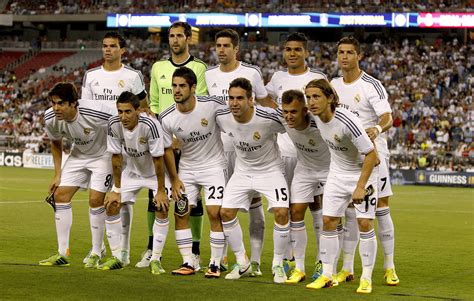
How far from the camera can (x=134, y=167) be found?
1152cm

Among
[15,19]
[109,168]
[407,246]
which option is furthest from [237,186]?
[15,19]

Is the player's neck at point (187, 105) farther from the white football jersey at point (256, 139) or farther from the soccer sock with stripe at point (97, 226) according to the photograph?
the soccer sock with stripe at point (97, 226)

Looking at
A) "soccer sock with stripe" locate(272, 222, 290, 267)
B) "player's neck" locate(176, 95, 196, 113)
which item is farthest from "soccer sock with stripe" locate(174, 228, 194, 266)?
"player's neck" locate(176, 95, 196, 113)

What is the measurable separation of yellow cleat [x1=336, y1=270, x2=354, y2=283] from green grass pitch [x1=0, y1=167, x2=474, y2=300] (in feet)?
0.42

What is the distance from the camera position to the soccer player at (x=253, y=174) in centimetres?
1070

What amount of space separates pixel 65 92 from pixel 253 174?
2.39m

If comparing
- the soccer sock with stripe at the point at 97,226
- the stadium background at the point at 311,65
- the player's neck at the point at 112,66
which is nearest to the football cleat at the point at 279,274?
the stadium background at the point at 311,65

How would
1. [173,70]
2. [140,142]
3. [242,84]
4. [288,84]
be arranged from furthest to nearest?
[173,70] → [288,84] → [140,142] → [242,84]

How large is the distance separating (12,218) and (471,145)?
21.2 meters

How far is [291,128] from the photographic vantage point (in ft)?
34.6

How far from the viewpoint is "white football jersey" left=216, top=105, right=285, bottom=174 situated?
35.3 feet

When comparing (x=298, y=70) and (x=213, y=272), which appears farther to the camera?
(x=298, y=70)

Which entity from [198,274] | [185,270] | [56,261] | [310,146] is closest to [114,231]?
[56,261]

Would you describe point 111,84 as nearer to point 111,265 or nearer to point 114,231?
point 114,231
